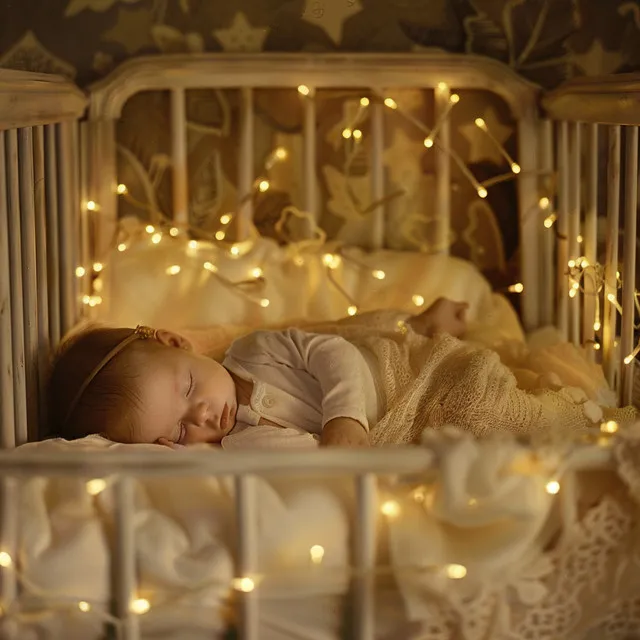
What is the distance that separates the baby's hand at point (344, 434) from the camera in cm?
124

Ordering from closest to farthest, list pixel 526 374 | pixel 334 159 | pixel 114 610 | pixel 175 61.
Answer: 1. pixel 114 610
2. pixel 526 374
3. pixel 175 61
4. pixel 334 159

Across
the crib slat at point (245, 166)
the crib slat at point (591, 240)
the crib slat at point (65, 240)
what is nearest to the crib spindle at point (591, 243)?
the crib slat at point (591, 240)

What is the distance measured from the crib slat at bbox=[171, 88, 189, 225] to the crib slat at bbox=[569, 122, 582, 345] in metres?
0.67

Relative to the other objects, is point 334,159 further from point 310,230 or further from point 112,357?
point 112,357

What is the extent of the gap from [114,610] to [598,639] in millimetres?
479

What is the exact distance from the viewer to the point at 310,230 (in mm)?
1777

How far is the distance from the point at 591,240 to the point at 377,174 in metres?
0.40

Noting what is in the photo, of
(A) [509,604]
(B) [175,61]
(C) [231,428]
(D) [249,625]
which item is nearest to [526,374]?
(C) [231,428]

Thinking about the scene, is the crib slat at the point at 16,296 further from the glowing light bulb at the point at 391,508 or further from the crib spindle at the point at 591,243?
the crib spindle at the point at 591,243

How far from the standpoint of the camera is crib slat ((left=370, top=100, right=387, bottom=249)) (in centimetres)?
174

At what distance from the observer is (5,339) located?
43.7 inches

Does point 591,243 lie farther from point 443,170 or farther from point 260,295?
point 260,295

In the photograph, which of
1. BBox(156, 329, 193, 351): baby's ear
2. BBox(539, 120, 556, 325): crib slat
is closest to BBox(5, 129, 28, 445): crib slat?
BBox(156, 329, 193, 351): baby's ear

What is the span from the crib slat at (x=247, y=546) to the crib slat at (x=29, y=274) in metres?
0.50
